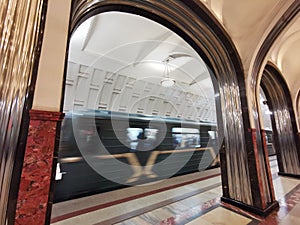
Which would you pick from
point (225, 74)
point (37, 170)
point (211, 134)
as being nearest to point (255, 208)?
point (225, 74)

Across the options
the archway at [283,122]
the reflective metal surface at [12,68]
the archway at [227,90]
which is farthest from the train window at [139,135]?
the archway at [283,122]

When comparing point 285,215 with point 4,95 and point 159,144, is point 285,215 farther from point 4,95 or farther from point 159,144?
point 4,95

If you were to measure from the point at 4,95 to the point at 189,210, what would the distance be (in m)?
2.67

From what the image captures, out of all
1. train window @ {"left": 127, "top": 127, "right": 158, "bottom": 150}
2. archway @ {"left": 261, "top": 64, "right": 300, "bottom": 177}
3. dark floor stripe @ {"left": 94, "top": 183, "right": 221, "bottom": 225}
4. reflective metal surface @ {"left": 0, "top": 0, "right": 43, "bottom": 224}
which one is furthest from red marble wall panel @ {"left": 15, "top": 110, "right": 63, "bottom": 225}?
archway @ {"left": 261, "top": 64, "right": 300, "bottom": 177}

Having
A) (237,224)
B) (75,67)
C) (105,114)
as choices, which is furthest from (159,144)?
(75,67)

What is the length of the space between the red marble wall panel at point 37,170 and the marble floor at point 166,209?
1.30 m

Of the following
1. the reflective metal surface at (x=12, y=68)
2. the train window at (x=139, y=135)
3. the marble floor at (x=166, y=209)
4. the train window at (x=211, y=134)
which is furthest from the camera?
the train window at (x=211, y=134)

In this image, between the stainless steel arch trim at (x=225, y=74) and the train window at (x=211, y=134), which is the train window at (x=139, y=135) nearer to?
the stainless steel arch trim at (x=225, y=74)

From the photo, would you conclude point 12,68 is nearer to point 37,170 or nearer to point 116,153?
point 37,170

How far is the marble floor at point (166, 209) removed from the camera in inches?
79.1

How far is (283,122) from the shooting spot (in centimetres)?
419

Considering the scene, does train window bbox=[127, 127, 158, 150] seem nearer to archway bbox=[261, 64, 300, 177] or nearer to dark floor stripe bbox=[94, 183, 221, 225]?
dark floor stripe bbox=[94, 183, 221, 225]

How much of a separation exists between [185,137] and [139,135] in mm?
2027

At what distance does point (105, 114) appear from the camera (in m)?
3.45
